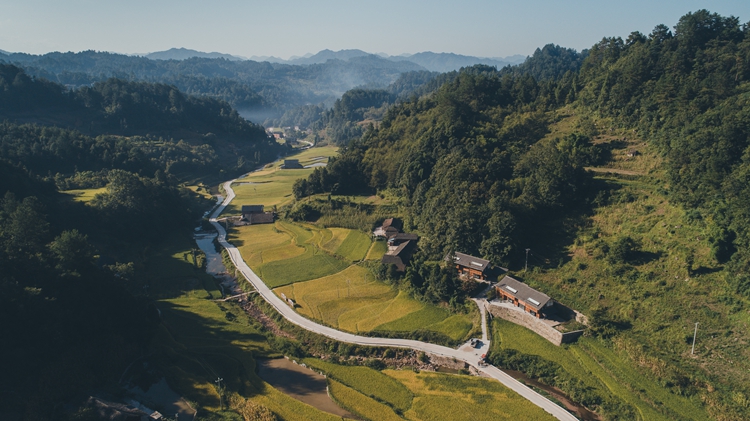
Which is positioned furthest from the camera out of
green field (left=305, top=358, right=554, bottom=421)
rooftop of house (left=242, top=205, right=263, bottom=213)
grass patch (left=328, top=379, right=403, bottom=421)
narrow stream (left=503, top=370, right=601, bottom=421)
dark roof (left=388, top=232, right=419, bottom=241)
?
rooftop of house (left=242, top=205, right=263, bottom=213)

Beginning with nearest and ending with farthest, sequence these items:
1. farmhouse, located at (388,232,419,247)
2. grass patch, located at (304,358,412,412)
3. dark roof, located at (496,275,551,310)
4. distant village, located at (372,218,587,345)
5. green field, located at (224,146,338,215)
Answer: grass patch, located at (304,358,412,412), distant village, located at (372,218,587,345), dark roof, located at (496,275,551,310), farmhouse, located at (388,232,419,247), green field, located at (224,146,338,215)

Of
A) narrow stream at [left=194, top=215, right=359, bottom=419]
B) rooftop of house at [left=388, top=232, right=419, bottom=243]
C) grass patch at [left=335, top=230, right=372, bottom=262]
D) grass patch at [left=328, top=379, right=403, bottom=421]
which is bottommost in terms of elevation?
narrow stream at [left=194, top=215, right=359, bottom=419]

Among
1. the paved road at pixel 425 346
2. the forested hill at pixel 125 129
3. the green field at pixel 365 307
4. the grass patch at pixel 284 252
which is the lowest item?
the paved road at pixel 425 346

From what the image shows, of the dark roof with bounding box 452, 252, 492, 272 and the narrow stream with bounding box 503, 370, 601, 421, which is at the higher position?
the dark roof with bounding box 452, 252, 492, 272

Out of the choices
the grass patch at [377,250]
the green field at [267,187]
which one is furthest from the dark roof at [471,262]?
the green field at [267,187]

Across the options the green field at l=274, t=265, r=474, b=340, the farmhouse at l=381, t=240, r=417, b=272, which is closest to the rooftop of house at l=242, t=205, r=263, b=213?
the green field at l=274, t=265, r=474, b=340

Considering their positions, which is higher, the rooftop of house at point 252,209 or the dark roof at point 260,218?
the rooftop of house at point 252,209

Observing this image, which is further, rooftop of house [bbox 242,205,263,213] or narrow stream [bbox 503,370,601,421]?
rooftop of house [bbox 242,205,263,213]

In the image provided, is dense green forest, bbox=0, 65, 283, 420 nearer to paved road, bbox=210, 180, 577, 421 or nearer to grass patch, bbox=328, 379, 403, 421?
paved road, bbox=210, 180, 577, 421

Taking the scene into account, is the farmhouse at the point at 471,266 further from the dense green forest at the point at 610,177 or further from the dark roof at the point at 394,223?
the dark roof at the point at 394,223
